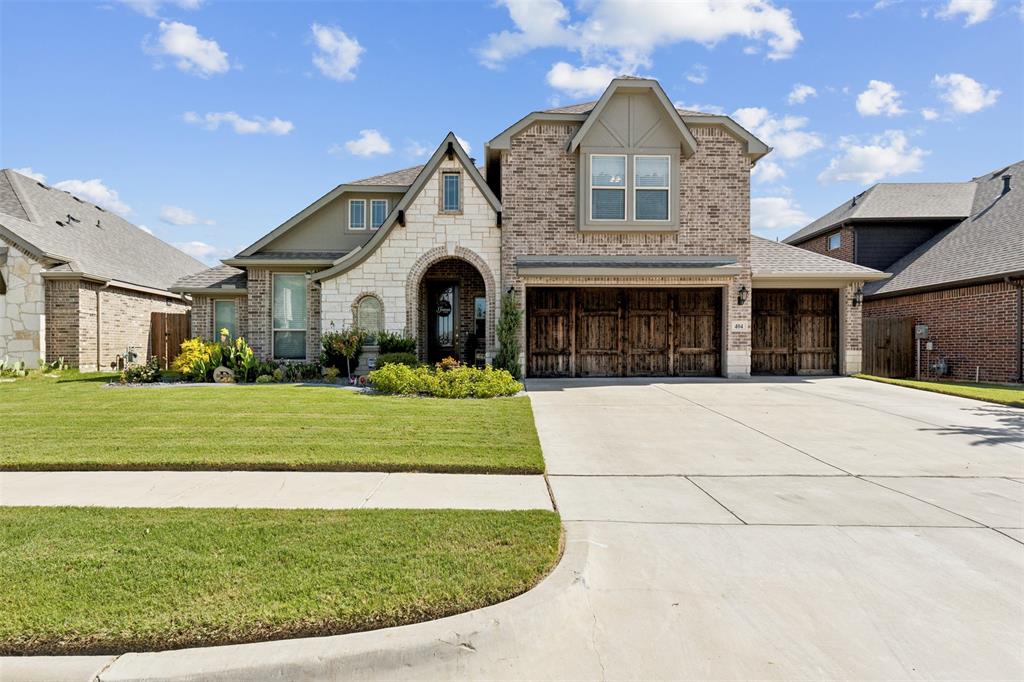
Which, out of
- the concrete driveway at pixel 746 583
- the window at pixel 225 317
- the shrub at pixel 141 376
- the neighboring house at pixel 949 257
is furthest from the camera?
the window at pixel 225 317

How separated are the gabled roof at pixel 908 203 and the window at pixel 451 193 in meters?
17.7

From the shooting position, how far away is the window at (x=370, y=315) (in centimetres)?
1466

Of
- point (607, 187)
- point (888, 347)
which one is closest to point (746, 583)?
point (607, 187)

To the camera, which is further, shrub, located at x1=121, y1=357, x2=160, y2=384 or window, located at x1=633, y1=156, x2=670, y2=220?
window, located at x1=633, y1=156, x2=670, y2=220

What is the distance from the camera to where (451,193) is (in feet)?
48.0

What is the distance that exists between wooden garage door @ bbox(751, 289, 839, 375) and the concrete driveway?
9.27 meters

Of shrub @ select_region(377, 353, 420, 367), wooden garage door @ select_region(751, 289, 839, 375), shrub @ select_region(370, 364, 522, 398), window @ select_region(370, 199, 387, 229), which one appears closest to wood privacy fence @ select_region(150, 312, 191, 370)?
window @ select_region(370, 199, 387, 229)

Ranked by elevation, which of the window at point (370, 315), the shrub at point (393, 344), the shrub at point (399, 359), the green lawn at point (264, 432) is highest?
the window at point (370, 315)

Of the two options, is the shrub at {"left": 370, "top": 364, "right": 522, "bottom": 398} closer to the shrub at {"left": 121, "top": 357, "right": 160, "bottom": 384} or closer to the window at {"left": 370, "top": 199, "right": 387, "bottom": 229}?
the shrub at {"left": 121, "top": 357, "right": 160, "bottom": 384}

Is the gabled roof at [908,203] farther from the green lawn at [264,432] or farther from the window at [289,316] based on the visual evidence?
the window at [289,316]

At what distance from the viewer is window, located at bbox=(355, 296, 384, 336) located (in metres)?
14.7

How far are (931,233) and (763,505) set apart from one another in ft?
78.6

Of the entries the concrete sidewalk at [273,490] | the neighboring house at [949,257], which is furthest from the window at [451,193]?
the neighboring house at [949,257]

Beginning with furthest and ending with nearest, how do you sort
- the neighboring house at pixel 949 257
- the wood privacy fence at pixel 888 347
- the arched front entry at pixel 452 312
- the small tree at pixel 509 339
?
the wood privacy fence at pixel 888 347 < the arched front entry at pixel 452 312 < the neighboring house at pixel 949 257 < the small tree at pixel 509 339
